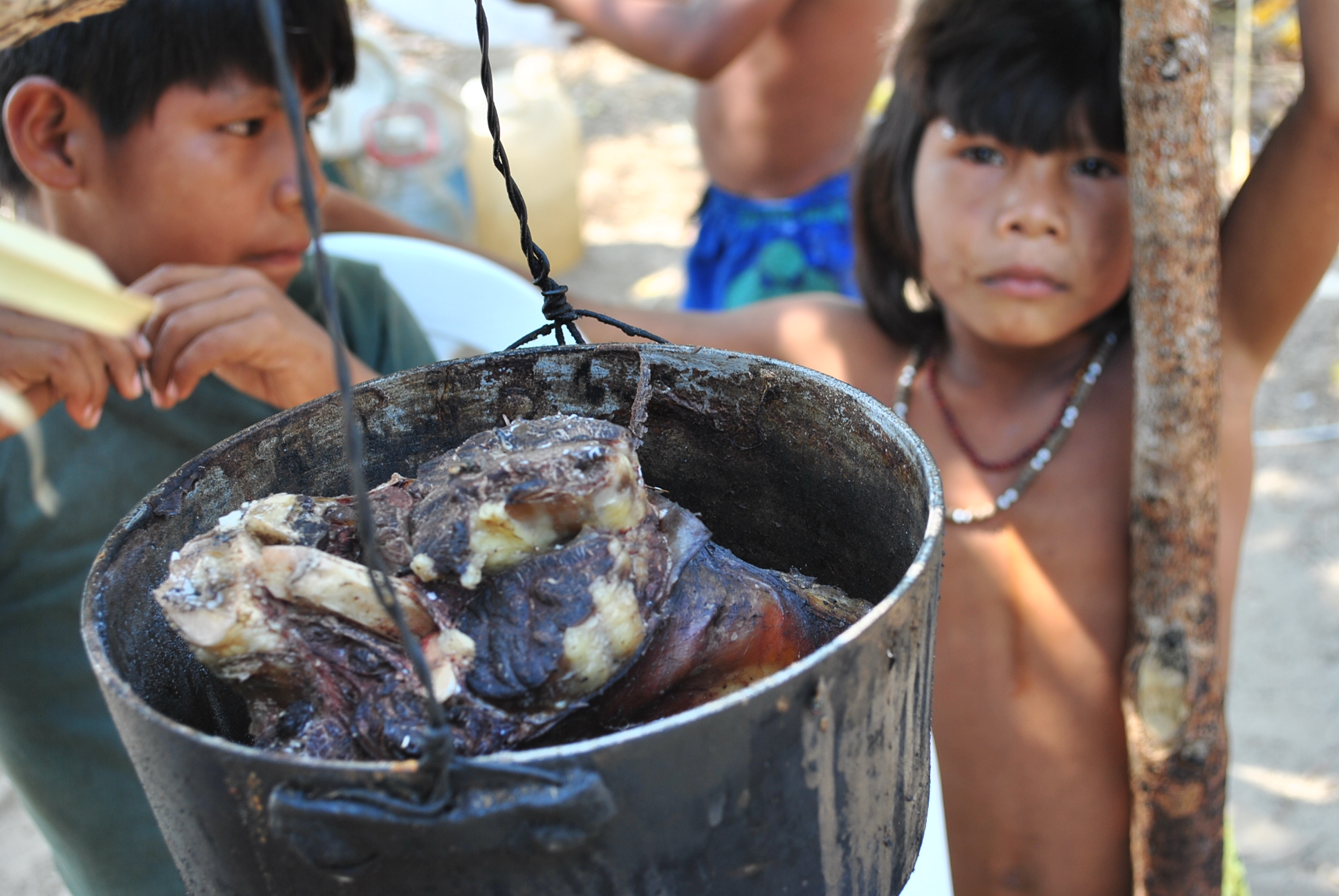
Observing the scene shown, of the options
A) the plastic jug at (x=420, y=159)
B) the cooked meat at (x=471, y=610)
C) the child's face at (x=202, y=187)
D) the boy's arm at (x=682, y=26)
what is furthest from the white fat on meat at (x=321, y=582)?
the plastic jug at (x=420, y=159)

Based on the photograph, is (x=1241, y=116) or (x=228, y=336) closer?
(x=228, y=336)

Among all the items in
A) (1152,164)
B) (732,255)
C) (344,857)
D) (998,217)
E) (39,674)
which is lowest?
(39,674)

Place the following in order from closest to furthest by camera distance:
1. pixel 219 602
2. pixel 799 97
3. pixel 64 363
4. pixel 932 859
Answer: pixel 219 602 < pixel 932 859 < pixel 64 363 < pixel 799 97

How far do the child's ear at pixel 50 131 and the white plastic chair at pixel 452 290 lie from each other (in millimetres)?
768

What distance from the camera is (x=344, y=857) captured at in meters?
0.67

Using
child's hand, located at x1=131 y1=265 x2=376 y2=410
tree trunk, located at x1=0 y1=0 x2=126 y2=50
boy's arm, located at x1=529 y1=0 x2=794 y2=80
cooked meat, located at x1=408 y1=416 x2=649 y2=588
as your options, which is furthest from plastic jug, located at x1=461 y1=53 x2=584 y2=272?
cooked meat, located at x1=408 y1=416 x2=649 y2=588

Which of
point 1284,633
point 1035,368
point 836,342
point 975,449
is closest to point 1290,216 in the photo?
point 1035,368

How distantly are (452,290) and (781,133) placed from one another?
1213 millimetres

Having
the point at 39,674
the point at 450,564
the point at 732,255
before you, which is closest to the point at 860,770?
the point at 450,564

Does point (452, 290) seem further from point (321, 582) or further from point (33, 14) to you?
point (321, 582)

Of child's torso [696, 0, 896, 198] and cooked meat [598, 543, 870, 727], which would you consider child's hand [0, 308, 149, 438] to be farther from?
child's torso [696, 0, 896, 198]

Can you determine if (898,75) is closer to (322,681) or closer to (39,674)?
(322,681)

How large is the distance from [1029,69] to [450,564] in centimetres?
149

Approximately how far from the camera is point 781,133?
316 centimetres
